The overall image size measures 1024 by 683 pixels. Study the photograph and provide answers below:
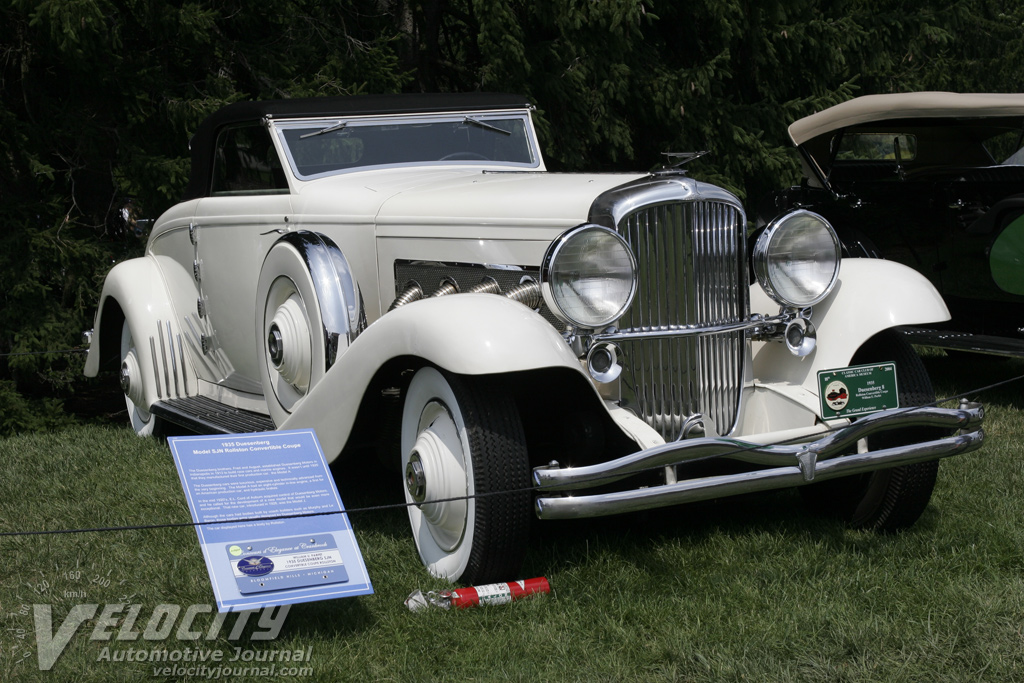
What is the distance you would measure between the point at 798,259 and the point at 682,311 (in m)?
0.53

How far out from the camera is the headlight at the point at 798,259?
355 centimetres

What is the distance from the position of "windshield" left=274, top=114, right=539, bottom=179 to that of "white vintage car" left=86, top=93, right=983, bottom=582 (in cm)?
3

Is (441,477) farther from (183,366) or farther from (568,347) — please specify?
(183,366)

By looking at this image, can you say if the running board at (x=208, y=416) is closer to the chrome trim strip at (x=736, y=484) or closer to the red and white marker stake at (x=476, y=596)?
the red and white marker stake at (x=476, y=596)

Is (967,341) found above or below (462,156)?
below

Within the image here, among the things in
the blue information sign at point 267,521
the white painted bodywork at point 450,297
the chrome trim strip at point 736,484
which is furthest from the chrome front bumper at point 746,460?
the blue information sign at point 267,521

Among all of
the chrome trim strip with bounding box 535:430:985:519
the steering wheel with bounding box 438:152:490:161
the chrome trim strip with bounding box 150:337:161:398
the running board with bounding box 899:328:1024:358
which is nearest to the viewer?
the chrome trim strip with bounding box 535:430:985:519

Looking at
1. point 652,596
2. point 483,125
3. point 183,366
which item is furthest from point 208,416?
point 652,596

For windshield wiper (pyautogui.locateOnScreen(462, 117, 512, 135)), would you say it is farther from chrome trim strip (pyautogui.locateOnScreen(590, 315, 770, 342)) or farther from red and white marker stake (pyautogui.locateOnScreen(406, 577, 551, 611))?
red and white marker stake (pyautogui.locateOnScreen(406, 577, 551, 611))

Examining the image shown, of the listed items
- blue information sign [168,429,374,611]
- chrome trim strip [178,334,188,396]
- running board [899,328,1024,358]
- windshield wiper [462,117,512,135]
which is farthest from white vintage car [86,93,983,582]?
running board [899,328,1024,358]

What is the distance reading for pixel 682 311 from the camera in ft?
11.2

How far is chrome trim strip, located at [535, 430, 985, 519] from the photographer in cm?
284

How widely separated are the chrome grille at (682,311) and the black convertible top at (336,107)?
1.96 m

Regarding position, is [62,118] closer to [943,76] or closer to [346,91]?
[346,91]
